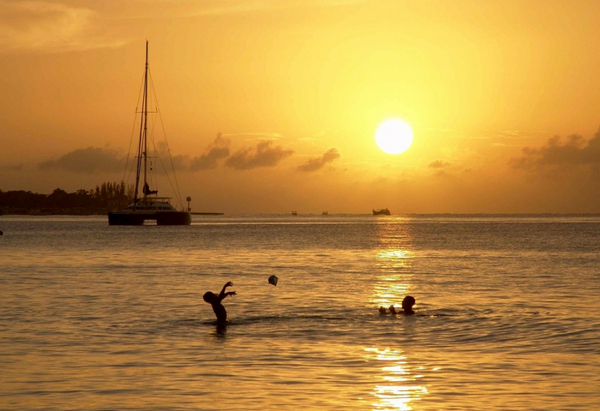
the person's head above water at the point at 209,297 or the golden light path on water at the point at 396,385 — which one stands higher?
the person's head above water at the point at 209,297

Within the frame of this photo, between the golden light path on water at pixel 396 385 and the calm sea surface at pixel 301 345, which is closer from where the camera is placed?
→ the golden light path on water at pixel 396 385

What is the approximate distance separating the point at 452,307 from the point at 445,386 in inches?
675

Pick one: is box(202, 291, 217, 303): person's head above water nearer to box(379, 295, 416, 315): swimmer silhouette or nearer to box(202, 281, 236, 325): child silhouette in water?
box(202, 281, 236, 325): child silhouette in water

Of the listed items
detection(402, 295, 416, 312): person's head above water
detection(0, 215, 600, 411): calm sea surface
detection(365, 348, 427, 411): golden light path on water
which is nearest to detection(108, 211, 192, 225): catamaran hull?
detection(0, 215, 600, 411): calm sea surface

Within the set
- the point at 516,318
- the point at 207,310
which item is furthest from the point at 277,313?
the point at 516,318

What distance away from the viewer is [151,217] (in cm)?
16938

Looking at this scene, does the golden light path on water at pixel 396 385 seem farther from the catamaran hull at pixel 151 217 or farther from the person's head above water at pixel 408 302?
the catamaran hull at pixel 151 217

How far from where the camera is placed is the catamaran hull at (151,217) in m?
169

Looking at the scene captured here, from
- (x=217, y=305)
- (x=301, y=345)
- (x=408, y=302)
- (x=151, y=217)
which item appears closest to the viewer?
(x=301, y=345)

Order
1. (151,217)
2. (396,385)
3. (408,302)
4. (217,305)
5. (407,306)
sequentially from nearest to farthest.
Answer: (396,385)
(217,305)
(408,302)
(407,306)
(151,217)

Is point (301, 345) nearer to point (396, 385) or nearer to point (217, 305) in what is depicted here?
point (217, 305)

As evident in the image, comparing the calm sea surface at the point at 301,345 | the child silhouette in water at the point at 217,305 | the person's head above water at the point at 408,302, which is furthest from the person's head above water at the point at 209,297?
the person's head above water at the point at 408,302

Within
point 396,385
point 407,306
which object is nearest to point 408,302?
point 407,306

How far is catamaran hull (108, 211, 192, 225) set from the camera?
555ft
